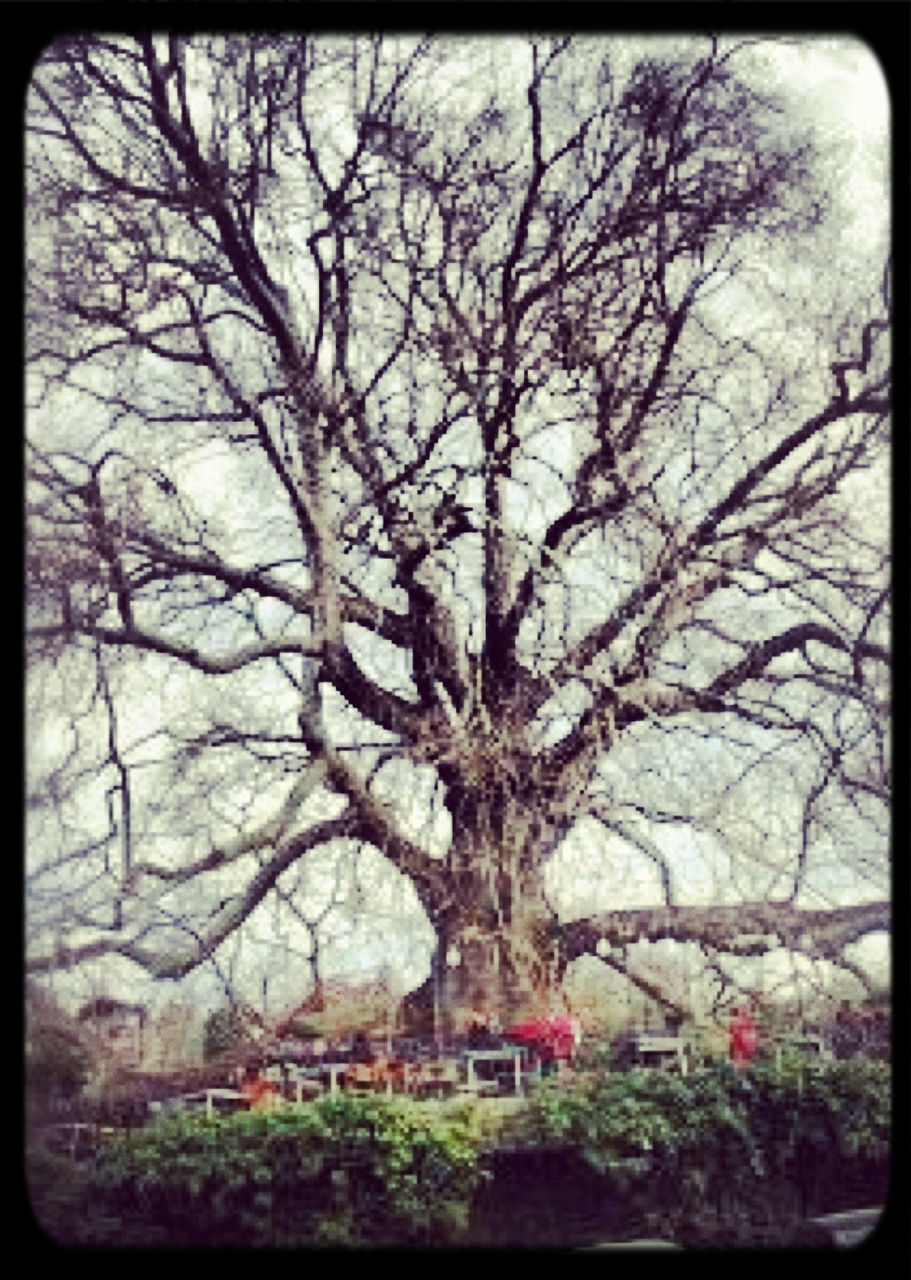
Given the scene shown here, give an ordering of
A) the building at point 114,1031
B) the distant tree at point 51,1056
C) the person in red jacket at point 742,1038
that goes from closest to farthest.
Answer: the distant tree at point 51,1056
the building at point 114,1031
the person in red jacket at point 742,1038

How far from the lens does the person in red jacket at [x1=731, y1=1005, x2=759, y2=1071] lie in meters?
3.04

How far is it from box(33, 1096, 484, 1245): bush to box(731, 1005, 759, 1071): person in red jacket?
53cm

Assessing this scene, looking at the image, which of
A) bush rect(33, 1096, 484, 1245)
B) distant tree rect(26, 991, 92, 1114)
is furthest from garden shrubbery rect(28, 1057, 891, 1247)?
distant tree rect(26, 991, 92, 1114)

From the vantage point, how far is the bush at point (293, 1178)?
2775 mm

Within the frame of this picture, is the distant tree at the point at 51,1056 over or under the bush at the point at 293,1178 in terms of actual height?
over

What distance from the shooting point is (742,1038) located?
3076mm

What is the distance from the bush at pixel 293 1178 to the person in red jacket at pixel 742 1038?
1.73ft

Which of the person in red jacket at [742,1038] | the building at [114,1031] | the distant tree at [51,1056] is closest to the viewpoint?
the distant tree at [51,1056]

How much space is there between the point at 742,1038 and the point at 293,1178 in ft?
2.88

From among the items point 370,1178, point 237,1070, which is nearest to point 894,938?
point 370,1178

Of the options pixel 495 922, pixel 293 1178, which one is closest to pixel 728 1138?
pixel 495 922

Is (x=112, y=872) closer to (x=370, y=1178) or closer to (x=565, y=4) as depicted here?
(x=370, y=1178)

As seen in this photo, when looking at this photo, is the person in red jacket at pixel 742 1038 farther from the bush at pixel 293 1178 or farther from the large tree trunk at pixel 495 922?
the bush at pixel 293 1178

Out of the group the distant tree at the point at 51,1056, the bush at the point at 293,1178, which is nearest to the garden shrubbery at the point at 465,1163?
the bush at the point at 293,1178
